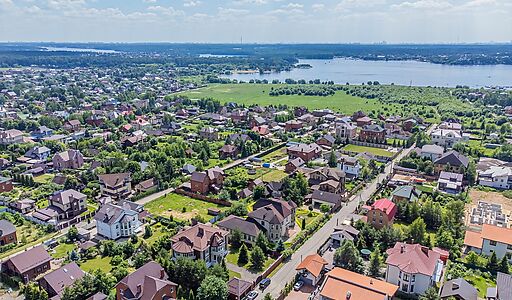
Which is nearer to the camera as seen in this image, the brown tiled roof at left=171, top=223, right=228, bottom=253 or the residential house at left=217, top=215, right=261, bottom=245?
the brown tiled roof at left=171, top=223, right=228, bottom=253

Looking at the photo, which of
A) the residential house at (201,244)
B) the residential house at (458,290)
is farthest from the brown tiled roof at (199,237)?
the residential house at (458,290)

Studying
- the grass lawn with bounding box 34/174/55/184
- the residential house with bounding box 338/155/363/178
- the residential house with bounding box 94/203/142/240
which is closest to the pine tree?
the residential house with bounding box 94/203/142/240

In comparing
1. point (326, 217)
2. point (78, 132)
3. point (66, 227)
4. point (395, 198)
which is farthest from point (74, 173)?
point (395, 198)

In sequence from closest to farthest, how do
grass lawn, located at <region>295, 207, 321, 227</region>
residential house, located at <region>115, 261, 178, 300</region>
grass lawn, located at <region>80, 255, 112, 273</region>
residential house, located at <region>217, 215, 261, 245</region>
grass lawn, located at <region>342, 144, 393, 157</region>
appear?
residential house, located at <region>115, 261, 178, 300</region> → grass lawn, located at <region>80, 255, 112, 273</region> → residential house, located at <region>217, 215, 261, 245</region> → grass lawn, located at <region>295, 207, 321, 227</region> → grass lawn, located at <region>342, 144, 393, 157</region>

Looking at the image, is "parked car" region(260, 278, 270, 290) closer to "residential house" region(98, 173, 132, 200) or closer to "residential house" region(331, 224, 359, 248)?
"residential house" region(331, 224, 359, 248)

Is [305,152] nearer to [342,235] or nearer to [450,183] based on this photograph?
[450,183]

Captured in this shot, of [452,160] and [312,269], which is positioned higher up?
[452,160]

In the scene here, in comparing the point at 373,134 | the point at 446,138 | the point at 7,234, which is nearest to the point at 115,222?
the point at 7,234
